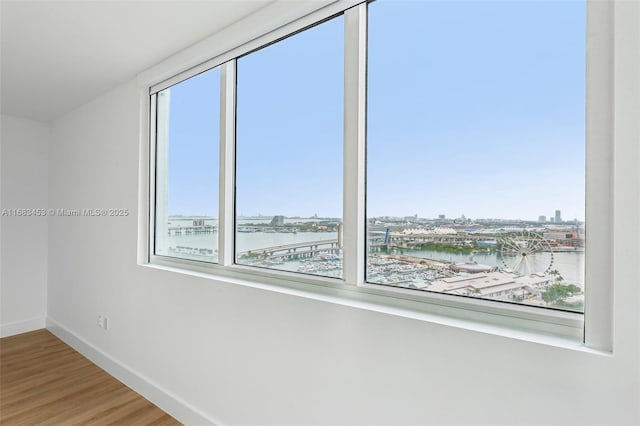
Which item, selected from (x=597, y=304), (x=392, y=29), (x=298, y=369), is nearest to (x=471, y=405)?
(x=597, y=304)

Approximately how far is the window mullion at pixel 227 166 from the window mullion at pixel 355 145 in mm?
881

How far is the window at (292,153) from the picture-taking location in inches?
68.2

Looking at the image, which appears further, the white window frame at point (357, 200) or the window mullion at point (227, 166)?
the window mullion at point (227, 166)

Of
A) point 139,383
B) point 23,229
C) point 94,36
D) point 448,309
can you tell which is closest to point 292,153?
point 448,309

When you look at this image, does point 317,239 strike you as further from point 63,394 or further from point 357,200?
point 63,394

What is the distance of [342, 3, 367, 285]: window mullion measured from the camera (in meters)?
1.58

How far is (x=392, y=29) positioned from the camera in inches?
60.4

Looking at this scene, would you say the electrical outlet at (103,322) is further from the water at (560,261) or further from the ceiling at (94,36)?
the water at (560,261)

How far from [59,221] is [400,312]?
4104mm

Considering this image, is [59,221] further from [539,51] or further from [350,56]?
[539,51]

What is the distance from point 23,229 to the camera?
13.0ft

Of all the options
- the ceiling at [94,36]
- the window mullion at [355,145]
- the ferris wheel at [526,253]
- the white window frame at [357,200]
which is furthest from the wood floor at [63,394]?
the ceiling at [94,36]

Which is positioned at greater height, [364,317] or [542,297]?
[542,297]

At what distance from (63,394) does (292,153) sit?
260cm
